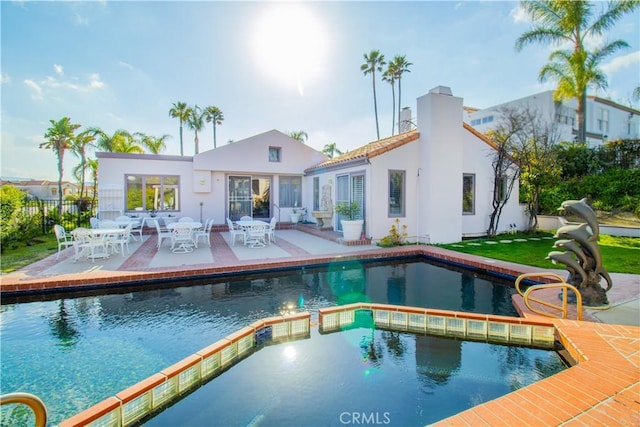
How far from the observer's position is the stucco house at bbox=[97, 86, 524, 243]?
12.4 meters

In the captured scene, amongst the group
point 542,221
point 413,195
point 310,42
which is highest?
point 310,42

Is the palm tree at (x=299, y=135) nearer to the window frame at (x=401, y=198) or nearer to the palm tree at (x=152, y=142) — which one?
the palm tree at (x=152, y=142)

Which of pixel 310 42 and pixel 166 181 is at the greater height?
pixel 310 42

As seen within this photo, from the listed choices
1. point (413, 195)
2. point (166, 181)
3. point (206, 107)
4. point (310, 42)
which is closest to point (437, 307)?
point (413, 195)

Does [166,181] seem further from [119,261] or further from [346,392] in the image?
[346,392]

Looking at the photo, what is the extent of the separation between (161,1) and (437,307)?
499 inches

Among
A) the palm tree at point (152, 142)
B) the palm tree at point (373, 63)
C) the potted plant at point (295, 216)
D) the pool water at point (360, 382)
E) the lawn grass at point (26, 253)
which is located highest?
the palm tree at point (373, 63)

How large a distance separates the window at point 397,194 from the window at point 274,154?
26.4 feet

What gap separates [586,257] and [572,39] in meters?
21.0

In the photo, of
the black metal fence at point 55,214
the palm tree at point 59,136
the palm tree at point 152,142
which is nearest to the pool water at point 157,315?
the black metal fence at point 55,214

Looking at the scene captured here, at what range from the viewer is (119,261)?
9.45 meters

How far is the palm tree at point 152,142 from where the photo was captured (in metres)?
29.2

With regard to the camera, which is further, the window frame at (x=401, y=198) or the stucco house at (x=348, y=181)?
the window frame at (x=401, y=198)

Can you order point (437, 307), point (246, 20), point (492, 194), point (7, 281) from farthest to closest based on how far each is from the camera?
point (492, 194) < point (246, 20) < point (7, 281) < point (437, 307)
